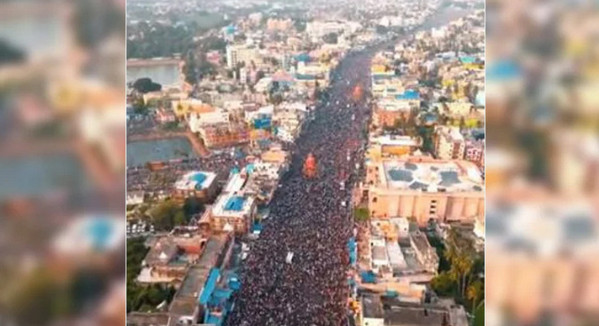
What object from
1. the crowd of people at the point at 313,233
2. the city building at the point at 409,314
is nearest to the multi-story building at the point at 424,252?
the city building at the point at 409,314

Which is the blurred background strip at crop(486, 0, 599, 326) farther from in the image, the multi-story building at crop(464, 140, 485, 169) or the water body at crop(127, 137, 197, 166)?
the water body at crop(127, 137, 197, 166)

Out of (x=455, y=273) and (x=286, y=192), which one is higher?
(x=286, y=192)

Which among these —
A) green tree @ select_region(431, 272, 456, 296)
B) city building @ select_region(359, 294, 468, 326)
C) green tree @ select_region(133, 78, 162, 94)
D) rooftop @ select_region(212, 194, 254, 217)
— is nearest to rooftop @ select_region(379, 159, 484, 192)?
green tree @ select_region(431, 272, 456, 296)

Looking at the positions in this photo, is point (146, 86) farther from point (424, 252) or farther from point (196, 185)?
point (424, 252)

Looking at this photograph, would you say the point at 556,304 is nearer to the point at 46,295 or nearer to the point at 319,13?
the point at 46,295

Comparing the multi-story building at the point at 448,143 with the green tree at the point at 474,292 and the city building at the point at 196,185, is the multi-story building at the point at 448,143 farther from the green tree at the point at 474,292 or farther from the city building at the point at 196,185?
the city building at the point at 196,185

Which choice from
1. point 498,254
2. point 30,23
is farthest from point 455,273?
point 30,23
